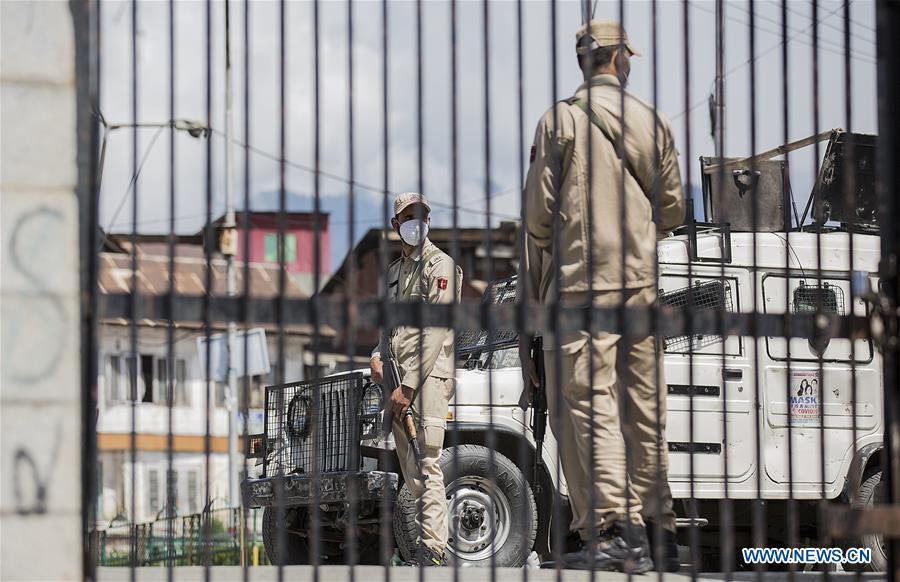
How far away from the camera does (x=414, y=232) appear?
23.2ft

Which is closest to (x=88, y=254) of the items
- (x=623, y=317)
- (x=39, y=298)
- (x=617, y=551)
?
(x=39, y=298)

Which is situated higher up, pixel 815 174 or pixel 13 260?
pixel 815 174

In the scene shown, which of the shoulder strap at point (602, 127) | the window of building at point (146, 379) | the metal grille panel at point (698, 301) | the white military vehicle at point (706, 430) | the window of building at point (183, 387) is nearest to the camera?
the shoulder strap at point (602, 127)

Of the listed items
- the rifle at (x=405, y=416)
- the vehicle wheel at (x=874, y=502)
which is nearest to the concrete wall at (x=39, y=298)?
the rifle at (x=405, y=416)

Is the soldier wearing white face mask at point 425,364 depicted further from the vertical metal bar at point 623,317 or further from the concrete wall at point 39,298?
the concrete wall at point 39,298

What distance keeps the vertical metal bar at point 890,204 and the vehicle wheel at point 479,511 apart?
455cm

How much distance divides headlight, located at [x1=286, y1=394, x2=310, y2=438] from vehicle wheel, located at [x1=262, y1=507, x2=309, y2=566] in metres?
0.51

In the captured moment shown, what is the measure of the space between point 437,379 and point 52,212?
3.85m

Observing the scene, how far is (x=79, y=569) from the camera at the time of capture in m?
3.52

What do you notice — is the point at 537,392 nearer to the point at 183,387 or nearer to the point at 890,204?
the point at 890,204

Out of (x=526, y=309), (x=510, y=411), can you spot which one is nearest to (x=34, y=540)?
(x=526, y=309)

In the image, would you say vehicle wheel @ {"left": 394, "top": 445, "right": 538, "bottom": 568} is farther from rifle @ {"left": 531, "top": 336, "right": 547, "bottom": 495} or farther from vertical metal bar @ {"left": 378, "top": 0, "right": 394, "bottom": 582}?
vertical metal bar @ {"left": 378, "top": 0, "right": 394, "bottom": 582}

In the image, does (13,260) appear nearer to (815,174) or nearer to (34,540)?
(34,540)

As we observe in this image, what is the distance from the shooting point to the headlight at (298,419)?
29.6ft
